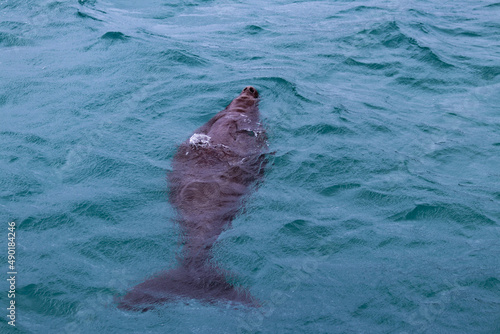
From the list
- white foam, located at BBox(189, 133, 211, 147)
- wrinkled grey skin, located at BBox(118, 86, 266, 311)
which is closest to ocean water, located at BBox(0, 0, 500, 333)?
wrinkled grey skin, located at BBox(118, 86, 266, 311)

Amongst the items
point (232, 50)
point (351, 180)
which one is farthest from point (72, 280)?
point (232, 50)

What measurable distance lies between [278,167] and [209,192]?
4.42ft

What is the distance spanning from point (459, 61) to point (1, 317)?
1032 cm

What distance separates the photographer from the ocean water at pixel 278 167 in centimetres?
531

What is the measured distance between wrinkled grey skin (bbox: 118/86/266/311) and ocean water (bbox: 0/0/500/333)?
177 millimetres

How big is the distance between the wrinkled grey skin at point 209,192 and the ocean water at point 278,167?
0.18m

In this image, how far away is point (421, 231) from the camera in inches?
252

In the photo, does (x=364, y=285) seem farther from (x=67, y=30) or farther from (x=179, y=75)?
(x=67, y=30)

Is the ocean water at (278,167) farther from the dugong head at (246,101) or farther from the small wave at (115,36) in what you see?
the dugong head at (246,101)

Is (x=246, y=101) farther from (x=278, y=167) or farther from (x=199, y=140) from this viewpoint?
(x=278, y=167)

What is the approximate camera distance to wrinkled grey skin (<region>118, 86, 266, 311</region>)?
5379 mm

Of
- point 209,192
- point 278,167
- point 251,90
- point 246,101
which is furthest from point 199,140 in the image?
point 251,90

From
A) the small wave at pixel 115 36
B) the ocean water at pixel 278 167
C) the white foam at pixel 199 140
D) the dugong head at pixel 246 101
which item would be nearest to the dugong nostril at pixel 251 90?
the dugong head at pixel 246 101

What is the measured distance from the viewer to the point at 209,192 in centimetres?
682
